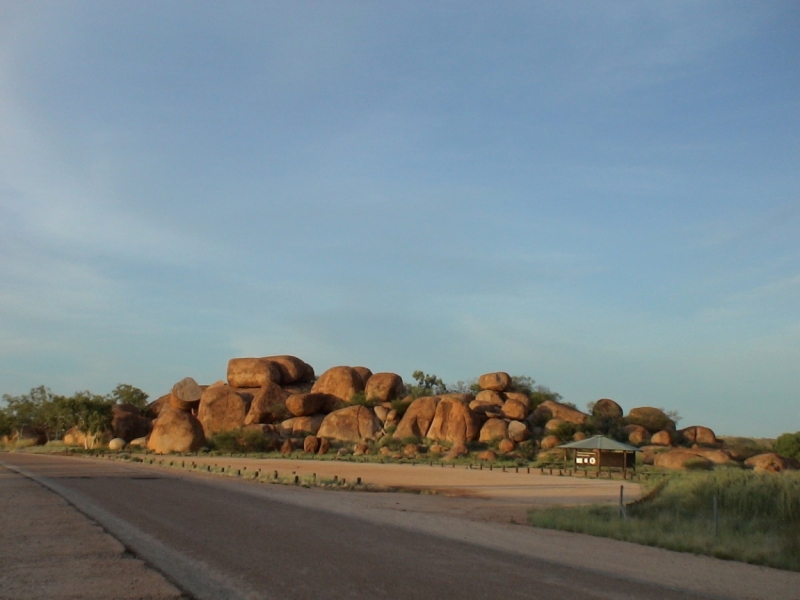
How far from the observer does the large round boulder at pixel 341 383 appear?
7294 centimetres

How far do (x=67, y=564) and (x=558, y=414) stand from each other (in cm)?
5599

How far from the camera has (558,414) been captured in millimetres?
62875

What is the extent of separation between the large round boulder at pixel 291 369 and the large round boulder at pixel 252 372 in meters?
0.69

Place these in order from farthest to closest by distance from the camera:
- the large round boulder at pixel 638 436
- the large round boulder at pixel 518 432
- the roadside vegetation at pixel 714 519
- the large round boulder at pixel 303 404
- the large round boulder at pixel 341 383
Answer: the large round boulder at pixel 341 383, the large round boulder at pixel 303 404, the large round boulder at pixel 638 436, the large round boulder at pixel 518 432, the roadside vegetation at pixel 714 519

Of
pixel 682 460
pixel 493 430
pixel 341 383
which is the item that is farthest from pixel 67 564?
pixel 341 383

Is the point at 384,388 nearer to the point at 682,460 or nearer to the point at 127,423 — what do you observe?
the point at 127,423

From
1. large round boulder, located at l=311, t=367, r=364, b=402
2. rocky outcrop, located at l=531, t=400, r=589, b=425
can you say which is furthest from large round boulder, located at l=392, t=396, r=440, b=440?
large round boulder, located at l=311, t=367, r=364, b=402

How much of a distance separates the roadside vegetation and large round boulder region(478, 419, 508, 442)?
3726cm

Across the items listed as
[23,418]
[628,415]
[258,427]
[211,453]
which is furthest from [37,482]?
[23,418]

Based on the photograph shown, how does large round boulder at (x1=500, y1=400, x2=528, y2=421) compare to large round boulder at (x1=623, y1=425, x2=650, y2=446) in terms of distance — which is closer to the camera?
large round boulder at (x1=623, y1=425, x2=650, y2=446)

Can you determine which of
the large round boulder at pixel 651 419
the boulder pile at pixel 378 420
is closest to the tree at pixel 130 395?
the boulder pile at pixel 378 420

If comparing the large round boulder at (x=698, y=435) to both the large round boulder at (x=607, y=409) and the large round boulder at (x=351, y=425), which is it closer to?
the large round boulder at (x=607, y=409)

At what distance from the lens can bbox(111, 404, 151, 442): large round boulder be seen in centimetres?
7156

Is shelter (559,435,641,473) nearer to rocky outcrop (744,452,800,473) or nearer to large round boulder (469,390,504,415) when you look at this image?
rocky outcrop (744,452,800,473)
